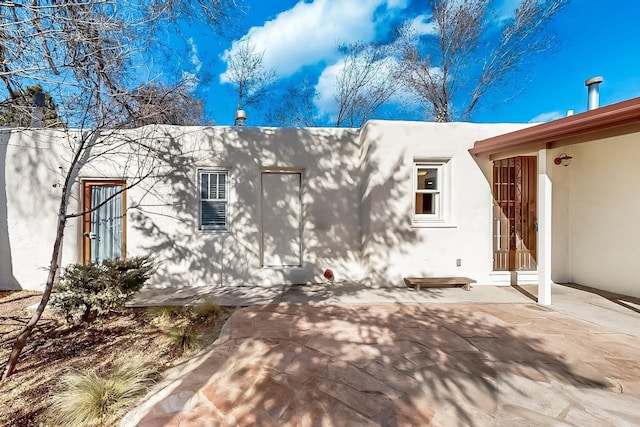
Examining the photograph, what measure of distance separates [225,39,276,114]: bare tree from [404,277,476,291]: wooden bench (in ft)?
39.4

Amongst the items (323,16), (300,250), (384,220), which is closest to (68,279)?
(300,250)

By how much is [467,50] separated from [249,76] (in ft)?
33.3

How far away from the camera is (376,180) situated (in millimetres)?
5797

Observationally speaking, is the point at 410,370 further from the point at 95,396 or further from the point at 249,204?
the point at 249,204

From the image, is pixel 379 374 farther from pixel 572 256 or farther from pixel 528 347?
pixel 572 256

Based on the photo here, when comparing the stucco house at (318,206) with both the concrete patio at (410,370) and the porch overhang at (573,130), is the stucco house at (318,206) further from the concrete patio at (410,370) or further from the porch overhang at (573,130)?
the concrete patio at (410,370)

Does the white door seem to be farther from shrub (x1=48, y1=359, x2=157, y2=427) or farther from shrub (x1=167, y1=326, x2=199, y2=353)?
shrub (x1=48, y1=359, x2=157, y2=427)

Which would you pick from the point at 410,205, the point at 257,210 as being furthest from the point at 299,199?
the point at 410,205

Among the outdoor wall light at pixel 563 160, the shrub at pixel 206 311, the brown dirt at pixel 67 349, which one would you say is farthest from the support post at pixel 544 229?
the shrub at pixel 206 311

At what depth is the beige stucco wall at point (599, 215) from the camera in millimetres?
5156

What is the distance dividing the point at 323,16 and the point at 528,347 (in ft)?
37.2

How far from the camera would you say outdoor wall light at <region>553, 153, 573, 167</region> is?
19.8 ft

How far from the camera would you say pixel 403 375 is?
2.73 m

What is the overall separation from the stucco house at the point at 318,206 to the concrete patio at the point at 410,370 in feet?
5.26
